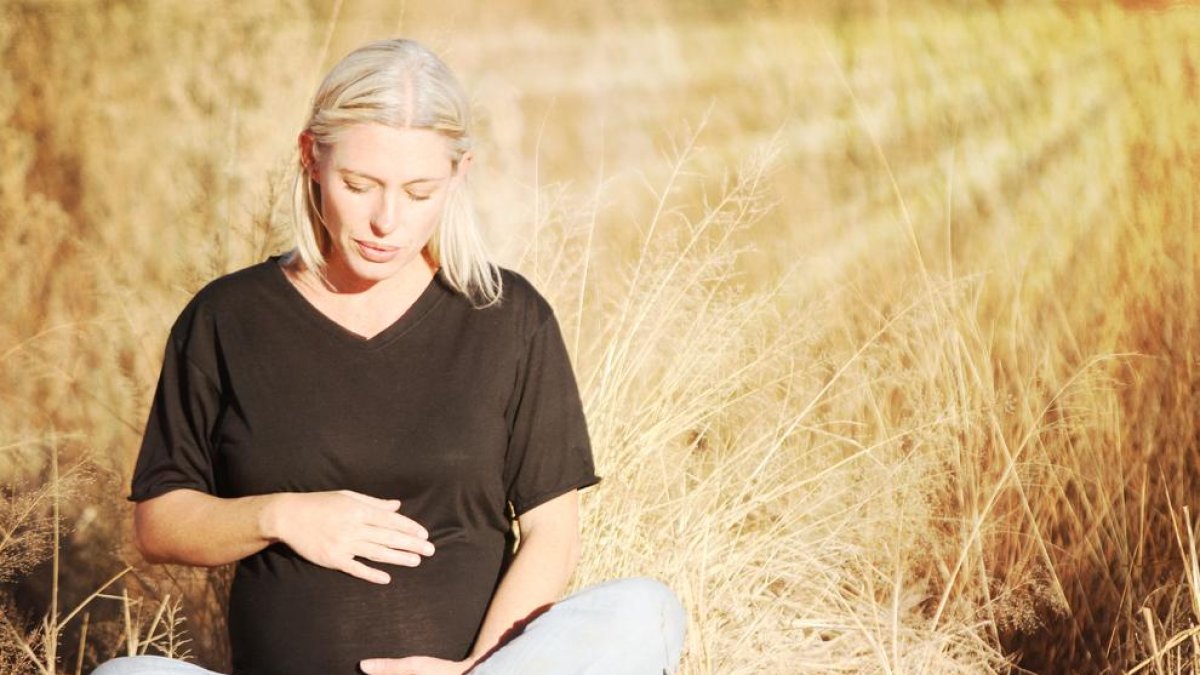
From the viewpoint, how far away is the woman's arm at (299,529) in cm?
173

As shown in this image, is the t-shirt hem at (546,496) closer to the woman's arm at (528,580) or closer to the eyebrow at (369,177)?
the woman's arm at (528,580)

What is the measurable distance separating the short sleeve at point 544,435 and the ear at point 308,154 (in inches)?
14.7

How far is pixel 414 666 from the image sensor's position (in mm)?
1728

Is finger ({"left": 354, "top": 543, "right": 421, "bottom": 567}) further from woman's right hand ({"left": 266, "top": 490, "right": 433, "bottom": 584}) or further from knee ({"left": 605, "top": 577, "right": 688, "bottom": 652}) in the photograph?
knee ({"left": 605, "top": 577, "right": 688, "bottom": 652})

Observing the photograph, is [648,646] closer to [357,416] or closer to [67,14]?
[357,416]

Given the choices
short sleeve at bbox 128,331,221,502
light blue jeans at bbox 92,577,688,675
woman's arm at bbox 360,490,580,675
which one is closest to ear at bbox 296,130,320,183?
short sleeve at bbox 128,331,221,502

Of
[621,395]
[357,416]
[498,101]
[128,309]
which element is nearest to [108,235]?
[128,309]

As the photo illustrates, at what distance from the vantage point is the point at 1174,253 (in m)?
2.82

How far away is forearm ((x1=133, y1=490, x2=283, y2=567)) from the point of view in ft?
5.71

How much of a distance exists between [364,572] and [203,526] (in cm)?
22

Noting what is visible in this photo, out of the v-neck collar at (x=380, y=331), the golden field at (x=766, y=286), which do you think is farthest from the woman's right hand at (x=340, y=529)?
the golden field at (x=766, y=286)

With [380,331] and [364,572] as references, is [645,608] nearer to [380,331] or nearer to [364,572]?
[364,572]

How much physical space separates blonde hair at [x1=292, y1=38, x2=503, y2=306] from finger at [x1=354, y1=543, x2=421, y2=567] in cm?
36

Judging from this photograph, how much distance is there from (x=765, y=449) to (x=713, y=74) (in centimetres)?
126
